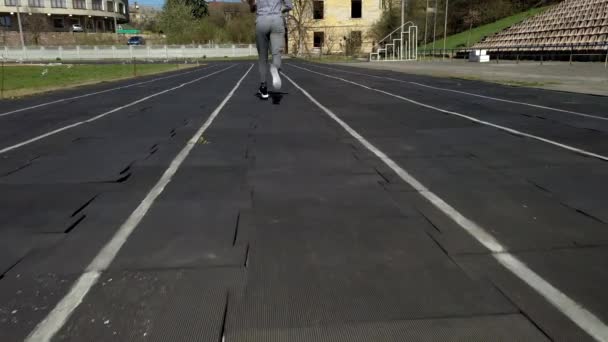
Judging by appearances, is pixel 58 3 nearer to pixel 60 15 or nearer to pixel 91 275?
pixel 60 15

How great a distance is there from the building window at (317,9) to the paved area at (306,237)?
66.3 meters

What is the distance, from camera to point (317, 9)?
232 feet

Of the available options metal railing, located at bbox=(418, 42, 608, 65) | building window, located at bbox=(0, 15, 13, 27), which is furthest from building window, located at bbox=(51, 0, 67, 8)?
metal railing, located at bbox=(418, 42, 608, 65)

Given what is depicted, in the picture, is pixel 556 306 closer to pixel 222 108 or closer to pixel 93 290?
pixel 93 290

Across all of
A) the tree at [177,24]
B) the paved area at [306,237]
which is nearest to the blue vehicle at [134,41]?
the tree at [177,24]

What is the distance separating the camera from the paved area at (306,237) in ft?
7.70

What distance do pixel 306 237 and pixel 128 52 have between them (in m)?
76.6

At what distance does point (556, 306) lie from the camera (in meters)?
2.44

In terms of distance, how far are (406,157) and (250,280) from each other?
3346 millimetres

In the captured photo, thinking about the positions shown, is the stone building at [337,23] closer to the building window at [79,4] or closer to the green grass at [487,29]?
the green grass at [487,29]

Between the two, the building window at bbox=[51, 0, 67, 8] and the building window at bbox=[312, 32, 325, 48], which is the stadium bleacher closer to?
the building window at bbox=[312, 32, 325, 48]

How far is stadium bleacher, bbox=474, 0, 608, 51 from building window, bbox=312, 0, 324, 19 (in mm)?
28091

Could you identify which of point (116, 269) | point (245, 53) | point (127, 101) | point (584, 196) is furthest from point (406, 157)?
point (245, 53)

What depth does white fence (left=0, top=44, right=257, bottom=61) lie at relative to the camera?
71.2m
